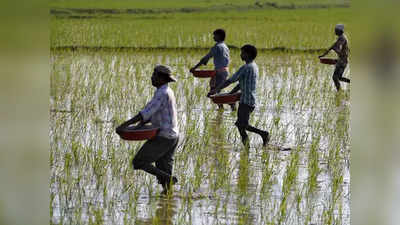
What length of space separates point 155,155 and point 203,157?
1.28 meters

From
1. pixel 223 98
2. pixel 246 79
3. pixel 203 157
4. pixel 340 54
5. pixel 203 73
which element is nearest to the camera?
pixel 223 98

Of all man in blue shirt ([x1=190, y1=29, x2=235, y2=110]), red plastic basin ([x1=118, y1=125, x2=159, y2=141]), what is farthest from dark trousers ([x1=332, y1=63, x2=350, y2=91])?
red plastic basin ([x1=118, y1=125, x2=159, y2=141])

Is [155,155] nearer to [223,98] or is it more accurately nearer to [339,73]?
[223,98]

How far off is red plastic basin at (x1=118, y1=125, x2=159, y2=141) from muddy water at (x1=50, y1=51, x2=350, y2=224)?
20.4 inches

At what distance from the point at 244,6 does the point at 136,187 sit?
30.3ft

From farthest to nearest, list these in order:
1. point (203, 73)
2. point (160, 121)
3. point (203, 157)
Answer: point (203, 73) < point (203, 157) < point (160, 121)

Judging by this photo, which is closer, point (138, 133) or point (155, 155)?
point (138, 133)

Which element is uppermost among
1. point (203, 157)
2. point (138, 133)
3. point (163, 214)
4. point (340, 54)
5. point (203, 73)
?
point (340, 54)

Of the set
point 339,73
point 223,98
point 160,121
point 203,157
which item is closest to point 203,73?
point 203,157

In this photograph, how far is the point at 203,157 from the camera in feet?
18.1

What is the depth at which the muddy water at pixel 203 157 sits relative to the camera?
446 centimetres

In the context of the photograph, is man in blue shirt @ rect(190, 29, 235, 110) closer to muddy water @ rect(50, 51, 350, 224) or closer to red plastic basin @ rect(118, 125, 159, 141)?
muddy water @ rect(50, 51, 350, 224)

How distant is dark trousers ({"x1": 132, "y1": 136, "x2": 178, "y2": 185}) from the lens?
427cm
